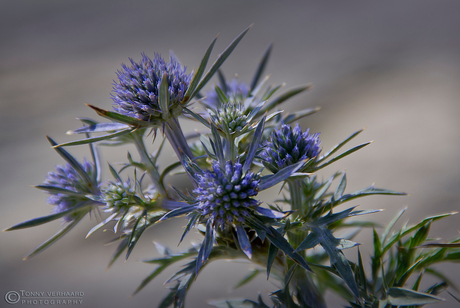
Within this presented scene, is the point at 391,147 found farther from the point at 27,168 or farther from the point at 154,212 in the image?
the point at 27,168

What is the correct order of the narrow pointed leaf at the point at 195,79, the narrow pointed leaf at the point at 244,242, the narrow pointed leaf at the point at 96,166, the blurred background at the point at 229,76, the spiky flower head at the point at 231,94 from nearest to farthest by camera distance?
the narrow pointed leaf at the point at 244,242 < the narrow pointed leaf at the point at 195,79 < the narrow pointed leaf at the point at 96,166 < the spiky flower head at the point at 231,94 < the blurred background at the point at 229,76

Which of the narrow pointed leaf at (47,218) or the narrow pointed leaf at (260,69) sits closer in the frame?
the narrow pointed leaf at (47,218)

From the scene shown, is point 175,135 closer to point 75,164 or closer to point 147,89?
point 147,89

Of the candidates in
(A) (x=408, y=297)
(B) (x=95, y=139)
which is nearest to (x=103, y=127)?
(B) (x=95, y=139)

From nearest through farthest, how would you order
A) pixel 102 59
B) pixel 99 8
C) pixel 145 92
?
1. pixel 145 92
2. pixel 102 59
3. pixel 99 8

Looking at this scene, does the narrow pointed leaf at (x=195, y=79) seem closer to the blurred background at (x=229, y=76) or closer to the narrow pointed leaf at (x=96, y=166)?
the narrow pointed leaf at (x=96, y=166)

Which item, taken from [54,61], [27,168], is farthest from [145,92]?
[54,61]

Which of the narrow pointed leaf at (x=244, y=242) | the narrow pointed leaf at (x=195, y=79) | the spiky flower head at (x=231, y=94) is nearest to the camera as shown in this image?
the narrow pointed leaf at (x=244, y=242)

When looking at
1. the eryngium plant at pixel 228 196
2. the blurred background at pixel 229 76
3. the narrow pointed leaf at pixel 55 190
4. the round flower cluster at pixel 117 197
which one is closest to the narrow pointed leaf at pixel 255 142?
the eryngium plant at pixel 228 196
